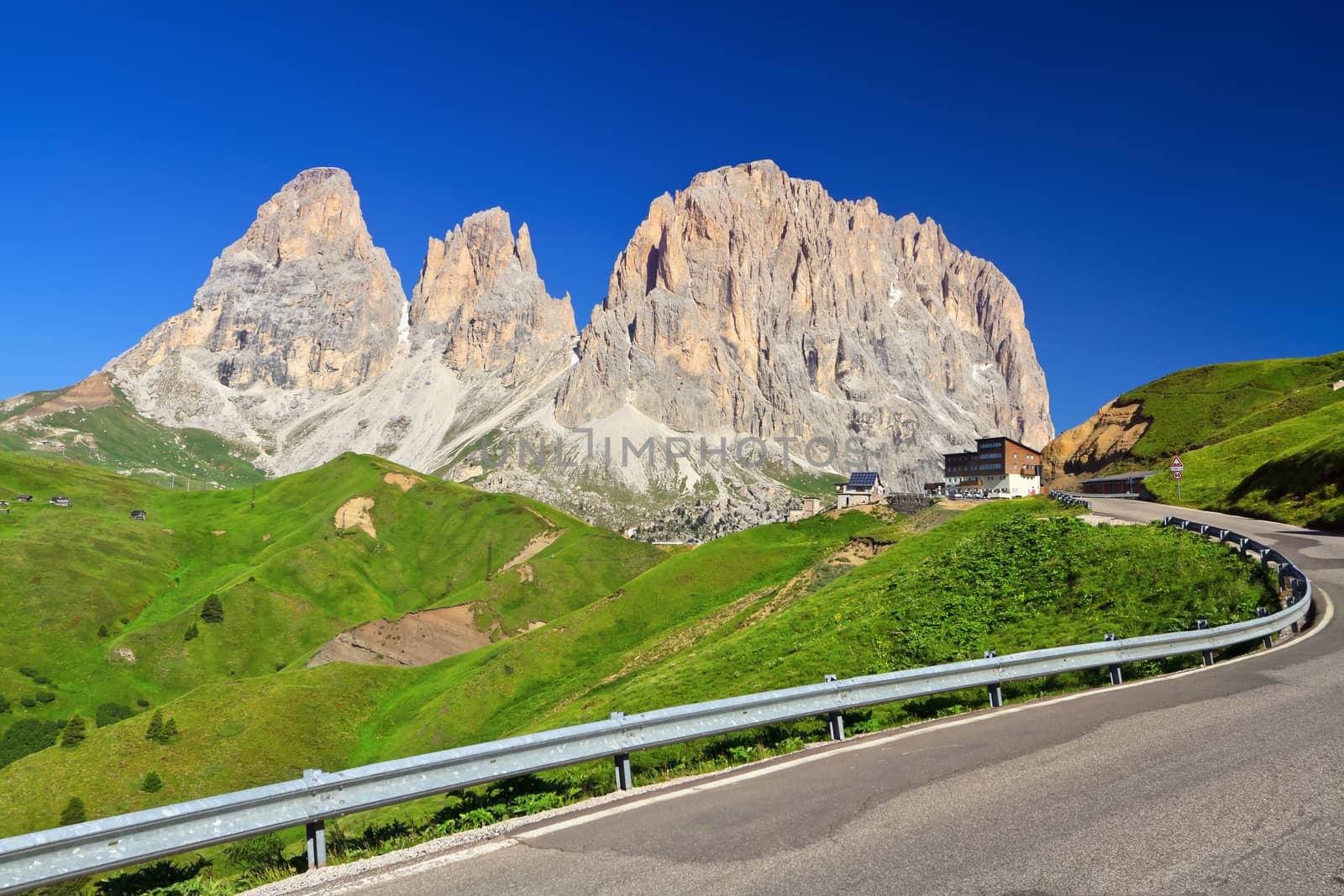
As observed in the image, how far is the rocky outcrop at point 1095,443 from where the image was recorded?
116 meters

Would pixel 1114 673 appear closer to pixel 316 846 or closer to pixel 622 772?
pixel 622 772

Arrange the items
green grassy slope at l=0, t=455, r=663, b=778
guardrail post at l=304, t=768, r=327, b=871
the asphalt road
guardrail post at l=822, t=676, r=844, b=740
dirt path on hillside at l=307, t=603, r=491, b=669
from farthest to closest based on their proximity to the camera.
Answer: green grassy slope at l=0, t=455, r=663, b=778 < dirt path on hillside at l=307, t=603, r=491, b=669 < guardrail post at l=822, t=676, r=844, b=740 < guardrail post at l=304, t=768, r=327, b=871 < the asphalt road

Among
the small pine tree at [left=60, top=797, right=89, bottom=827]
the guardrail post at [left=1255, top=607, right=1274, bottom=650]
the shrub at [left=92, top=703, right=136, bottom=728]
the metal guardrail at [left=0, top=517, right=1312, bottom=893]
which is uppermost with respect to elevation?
the metal guardrail at [left=0, top=517, right=1312, bottom=893]

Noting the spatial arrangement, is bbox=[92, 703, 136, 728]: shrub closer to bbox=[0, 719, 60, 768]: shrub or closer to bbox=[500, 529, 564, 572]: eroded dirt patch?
bbox=[0, 719, 60, 768]: shrub

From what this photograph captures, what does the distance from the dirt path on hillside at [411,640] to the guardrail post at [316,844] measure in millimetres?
122163

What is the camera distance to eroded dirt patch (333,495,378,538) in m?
191

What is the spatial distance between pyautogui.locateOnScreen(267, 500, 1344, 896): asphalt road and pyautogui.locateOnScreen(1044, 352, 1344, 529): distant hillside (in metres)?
42.0

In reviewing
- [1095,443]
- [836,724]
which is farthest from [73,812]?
[1095,443]

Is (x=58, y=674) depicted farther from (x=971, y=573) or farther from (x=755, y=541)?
(x=971, y=573)

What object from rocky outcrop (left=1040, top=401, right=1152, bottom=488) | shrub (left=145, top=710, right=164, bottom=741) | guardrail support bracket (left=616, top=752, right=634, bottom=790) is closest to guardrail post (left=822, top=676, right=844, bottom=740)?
guardrail support bracket (left=616, top=752, right=634, bottom=790)

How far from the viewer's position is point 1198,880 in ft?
26.1

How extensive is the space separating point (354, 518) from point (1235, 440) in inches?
6876

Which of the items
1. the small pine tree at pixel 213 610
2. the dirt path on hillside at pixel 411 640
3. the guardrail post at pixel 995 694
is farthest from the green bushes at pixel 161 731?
the guardrail post at pixel 995 694

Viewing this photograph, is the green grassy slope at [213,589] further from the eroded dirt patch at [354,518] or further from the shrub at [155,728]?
the shrub at [155,728]
